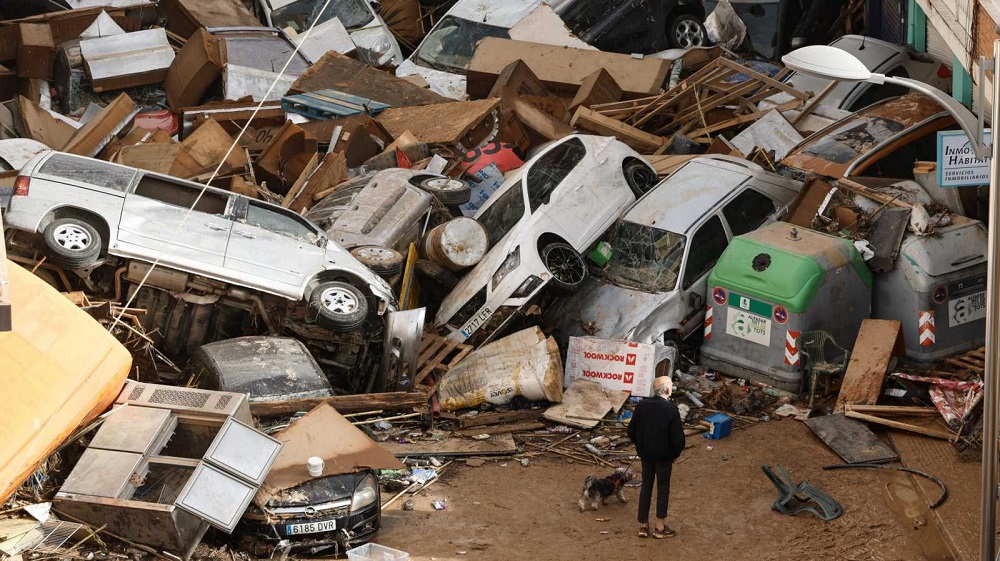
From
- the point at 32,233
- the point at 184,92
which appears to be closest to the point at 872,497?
the point at 32,233

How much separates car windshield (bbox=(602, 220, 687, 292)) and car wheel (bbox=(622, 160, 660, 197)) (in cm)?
68

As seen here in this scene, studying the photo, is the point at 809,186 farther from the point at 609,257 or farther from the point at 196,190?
the point at 196,190

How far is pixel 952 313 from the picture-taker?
464 inches

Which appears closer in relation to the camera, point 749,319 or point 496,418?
point 496,418

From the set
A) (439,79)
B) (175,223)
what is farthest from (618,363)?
(439,79)

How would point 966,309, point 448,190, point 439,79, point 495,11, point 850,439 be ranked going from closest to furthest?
point 850,439
point 966,309
point 448,190
point 439,79
point 495,11

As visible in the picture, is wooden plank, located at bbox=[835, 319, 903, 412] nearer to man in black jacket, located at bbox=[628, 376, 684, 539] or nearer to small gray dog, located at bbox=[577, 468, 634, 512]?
small gray dog, located at bbox=[577, 468, 634, 512]

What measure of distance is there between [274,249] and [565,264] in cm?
292

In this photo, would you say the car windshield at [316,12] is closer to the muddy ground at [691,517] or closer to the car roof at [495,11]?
the car roof at [495,11]

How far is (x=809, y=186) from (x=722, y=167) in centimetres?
100

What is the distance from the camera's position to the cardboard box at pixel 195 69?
17.9 m

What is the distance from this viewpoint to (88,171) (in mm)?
11828

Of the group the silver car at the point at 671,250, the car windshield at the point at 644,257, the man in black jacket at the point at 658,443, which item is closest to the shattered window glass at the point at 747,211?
the silver car at the point at 671,250

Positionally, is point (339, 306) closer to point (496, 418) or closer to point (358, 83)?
point (496, 418)
